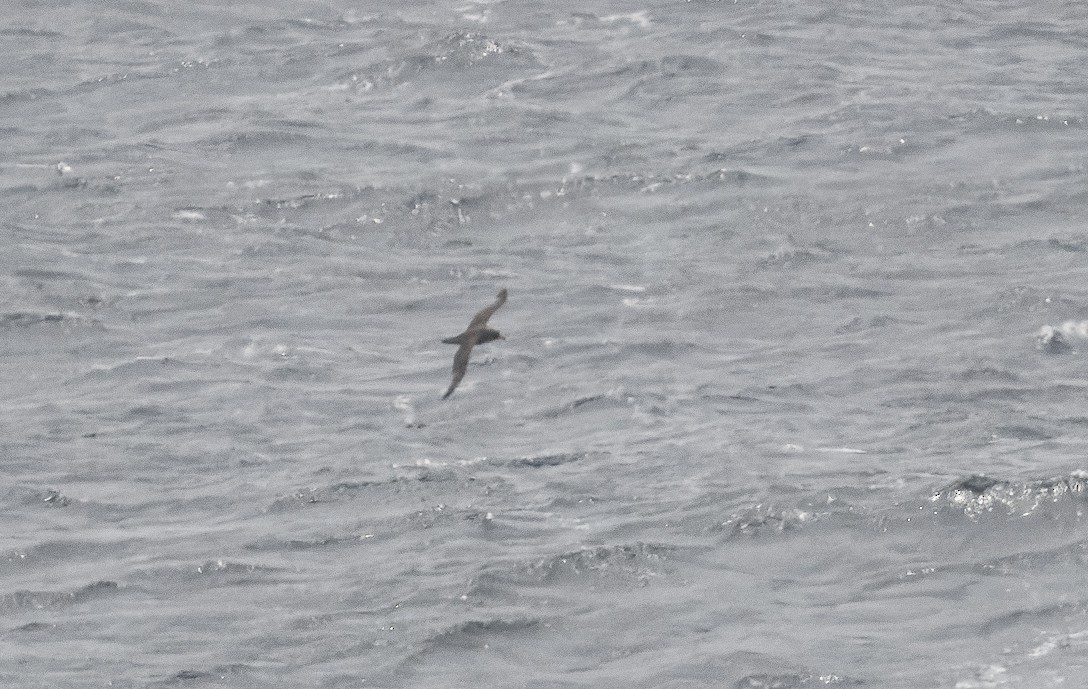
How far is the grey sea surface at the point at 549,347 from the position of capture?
27.3 m

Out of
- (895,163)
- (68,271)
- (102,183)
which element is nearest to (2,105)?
(102,183)

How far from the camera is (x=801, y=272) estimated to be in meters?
37.9

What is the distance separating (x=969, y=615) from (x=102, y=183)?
2087 cm

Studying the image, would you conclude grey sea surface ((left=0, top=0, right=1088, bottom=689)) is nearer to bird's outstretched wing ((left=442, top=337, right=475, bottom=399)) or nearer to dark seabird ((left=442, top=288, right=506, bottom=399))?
dark seabird ((left=442, top=288, right=506, bottom=399))

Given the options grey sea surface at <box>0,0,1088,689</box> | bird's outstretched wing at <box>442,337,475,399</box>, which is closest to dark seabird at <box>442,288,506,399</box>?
bird's outstretched wing at <box>442,337,475,399</box>

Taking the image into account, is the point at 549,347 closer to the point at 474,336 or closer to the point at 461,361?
the point at 474,336

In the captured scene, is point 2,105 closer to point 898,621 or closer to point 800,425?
point 800,425

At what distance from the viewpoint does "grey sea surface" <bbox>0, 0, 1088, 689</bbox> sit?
1073 inches

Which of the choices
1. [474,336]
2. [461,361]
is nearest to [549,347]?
[474,336]

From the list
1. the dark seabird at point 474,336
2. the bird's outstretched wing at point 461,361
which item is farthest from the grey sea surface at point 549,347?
the bird's outstretched wing at point 461,361

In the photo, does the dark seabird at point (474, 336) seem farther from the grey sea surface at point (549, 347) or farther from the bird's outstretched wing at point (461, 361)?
the grey sea surface at point (549, 347)

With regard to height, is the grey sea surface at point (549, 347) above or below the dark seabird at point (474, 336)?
below

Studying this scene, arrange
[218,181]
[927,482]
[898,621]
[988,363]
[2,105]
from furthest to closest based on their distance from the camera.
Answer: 1. [2,105]
2. [218,181]
3. [988,363]
4. [927,482]
5. [898,621]

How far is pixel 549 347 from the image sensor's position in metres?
35.1
